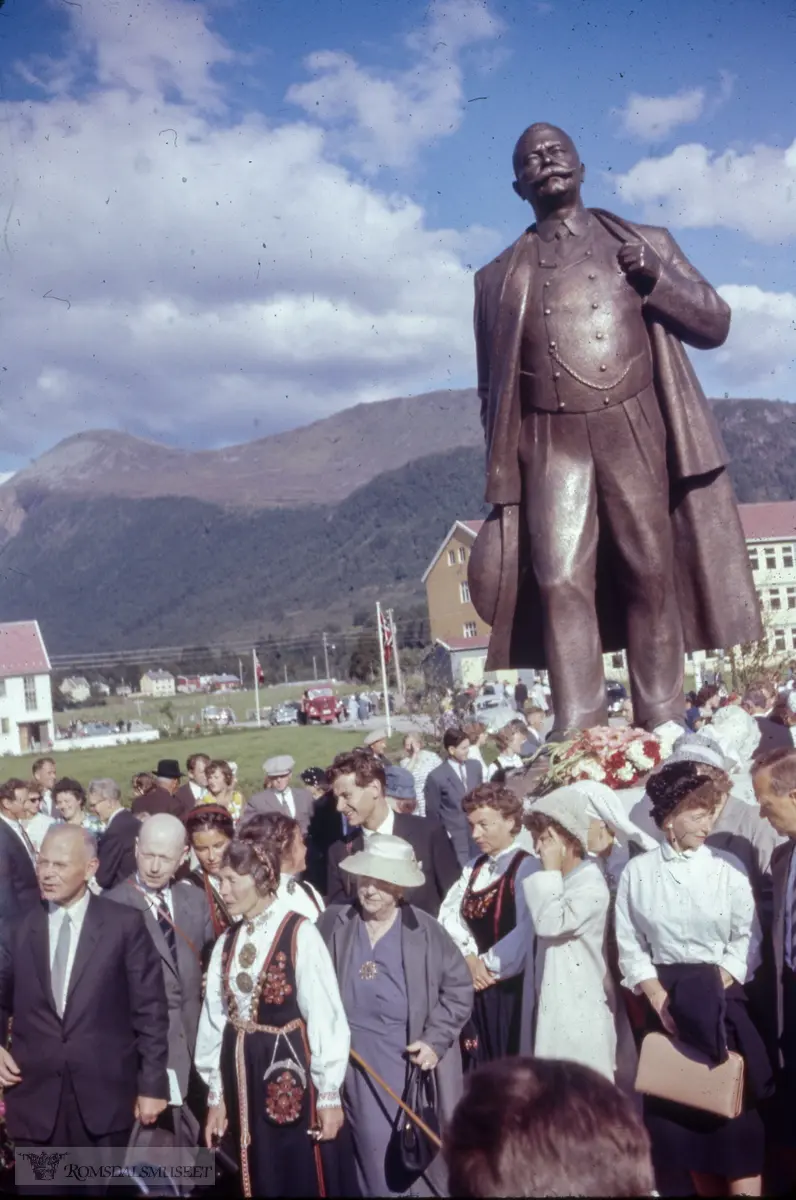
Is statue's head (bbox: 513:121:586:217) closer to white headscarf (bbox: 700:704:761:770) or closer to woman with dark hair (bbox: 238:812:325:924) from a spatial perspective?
white headscarf (bbox: 700:704:761:770)

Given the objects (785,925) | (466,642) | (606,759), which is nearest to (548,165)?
(606,759)

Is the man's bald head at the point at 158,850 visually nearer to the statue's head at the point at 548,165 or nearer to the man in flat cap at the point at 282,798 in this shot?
the man in flat cap at the point at 282,798

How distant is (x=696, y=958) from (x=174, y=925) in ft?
7.94

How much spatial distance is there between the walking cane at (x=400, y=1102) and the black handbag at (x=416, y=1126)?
18mm

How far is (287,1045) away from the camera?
4.55 metres

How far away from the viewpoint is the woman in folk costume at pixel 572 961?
4543 mm

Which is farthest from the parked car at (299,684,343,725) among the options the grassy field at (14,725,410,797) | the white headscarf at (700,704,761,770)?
the white headscarf at (700,704,761,770)

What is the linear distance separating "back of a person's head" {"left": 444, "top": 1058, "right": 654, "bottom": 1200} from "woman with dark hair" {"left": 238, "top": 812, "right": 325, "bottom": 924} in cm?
282


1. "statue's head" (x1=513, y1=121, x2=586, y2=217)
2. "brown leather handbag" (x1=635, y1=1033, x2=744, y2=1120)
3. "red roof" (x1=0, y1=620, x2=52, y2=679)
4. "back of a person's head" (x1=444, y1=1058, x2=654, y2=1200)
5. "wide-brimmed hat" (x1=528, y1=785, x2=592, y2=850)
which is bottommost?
"brown leather handbag" (x1=635, y1=1033, x2=744, y2=1120)

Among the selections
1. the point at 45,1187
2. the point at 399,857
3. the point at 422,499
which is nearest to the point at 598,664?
the point at 399,857

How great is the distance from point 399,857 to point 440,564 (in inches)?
2642

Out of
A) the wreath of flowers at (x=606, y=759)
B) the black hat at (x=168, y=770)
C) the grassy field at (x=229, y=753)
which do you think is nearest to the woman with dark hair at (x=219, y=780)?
the black hat at (x=168, y=770)

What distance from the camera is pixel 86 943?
185 inches

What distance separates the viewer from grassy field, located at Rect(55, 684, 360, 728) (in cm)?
8555
